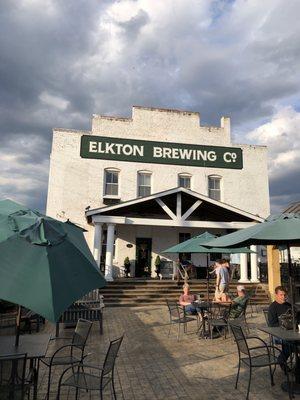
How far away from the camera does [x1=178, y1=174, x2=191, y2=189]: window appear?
21.2 metres

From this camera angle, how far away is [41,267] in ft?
9.70

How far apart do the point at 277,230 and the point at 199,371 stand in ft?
9.44

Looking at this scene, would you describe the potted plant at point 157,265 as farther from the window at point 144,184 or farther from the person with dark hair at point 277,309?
the person with dark hair at point 277,309

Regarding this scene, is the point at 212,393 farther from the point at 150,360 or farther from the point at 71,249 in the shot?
the point at 71,249

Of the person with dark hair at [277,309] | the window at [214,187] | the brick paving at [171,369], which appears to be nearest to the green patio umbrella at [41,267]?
the brick paving at [171,369]

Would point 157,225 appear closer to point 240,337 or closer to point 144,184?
point 144,184

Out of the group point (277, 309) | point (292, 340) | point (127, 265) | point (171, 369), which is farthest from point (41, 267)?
point (127, 265)

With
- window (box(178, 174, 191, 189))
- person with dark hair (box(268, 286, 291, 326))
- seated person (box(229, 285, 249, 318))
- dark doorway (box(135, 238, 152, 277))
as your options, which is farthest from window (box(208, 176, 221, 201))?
person with dark hair (box(268, 286, 291, 326))

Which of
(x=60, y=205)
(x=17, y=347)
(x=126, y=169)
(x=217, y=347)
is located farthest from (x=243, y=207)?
(x=17, y=347)

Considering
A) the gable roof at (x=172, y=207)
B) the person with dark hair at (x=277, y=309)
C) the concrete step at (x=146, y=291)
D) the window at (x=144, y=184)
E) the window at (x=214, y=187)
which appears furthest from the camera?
the window at (x=214, y=187)

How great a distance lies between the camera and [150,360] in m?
6.71

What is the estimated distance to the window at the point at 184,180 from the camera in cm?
2125

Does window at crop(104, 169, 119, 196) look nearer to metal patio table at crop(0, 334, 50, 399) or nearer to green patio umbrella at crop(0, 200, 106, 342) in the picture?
metal patio table at crop(0, 334, 50, 399)

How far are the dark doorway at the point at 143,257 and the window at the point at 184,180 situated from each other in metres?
4.18
